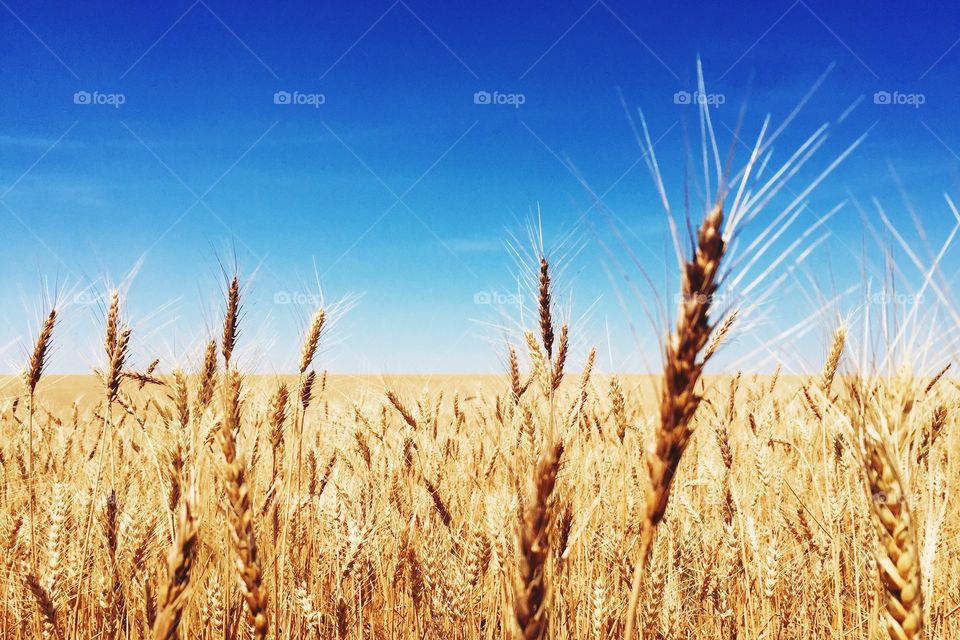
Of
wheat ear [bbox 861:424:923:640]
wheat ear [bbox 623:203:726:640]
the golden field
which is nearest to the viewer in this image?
wheat ear [bbox 623:203:726:640]

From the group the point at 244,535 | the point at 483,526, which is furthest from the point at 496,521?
the point at 244,535

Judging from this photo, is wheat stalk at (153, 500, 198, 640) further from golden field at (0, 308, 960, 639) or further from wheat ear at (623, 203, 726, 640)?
wheat ear at (623, 203, 726, 640)

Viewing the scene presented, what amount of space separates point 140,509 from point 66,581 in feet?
1.33

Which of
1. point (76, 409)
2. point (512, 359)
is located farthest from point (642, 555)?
point (76, 409)

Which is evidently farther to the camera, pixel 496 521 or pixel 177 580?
pixel 496 521

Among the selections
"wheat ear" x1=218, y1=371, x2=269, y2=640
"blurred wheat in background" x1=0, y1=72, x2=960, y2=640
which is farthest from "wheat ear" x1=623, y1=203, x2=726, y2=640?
"wheat ear" x1=218, y1=371, x2=269, y2=640

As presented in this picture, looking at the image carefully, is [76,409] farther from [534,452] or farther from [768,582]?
[768,582]

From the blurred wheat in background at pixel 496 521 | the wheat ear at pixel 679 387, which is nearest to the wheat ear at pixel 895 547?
the blurred wheat in background at pixel 496 521

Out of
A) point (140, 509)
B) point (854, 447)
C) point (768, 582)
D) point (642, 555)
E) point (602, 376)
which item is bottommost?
point (768, 582)

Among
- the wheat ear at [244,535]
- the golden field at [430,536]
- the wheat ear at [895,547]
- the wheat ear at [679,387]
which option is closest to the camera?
the wheat ear at [679,387]

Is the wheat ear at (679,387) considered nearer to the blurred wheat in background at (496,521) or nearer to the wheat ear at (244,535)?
the blurred wheat in background at (496,521)

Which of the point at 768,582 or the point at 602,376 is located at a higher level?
the point at 602,376

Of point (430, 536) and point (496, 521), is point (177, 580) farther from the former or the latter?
point (430, 536)

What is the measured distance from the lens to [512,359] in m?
4.03
